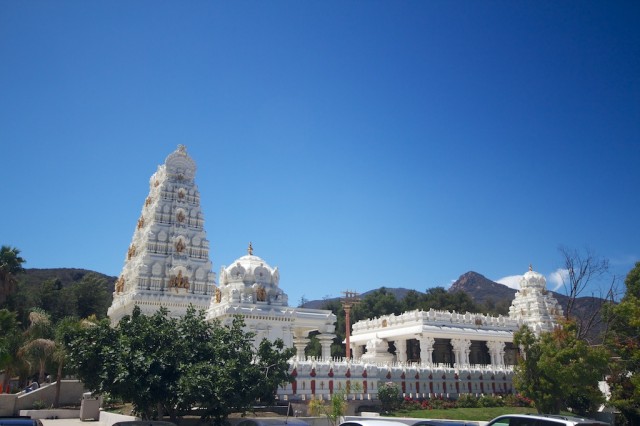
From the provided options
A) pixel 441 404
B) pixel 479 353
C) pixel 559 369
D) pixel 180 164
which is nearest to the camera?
pixel 559 369

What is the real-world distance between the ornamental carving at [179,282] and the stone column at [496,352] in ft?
103

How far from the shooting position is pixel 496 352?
51875 mm

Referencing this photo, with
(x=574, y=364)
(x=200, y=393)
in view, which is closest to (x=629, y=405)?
(x=574, y=364)

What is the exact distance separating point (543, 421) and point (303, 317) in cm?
3059

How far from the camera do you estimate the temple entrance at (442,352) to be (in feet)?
175

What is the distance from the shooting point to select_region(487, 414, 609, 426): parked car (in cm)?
1117

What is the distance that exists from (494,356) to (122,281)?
40.7 metres

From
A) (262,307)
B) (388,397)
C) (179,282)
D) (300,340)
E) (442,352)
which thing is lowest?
(388,397)

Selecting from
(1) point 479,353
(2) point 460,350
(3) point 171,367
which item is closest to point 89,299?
(2) point 460,350

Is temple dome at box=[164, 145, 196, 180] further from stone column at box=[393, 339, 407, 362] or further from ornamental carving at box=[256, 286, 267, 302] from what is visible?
stone column at box=[393, 339, 407, 362]

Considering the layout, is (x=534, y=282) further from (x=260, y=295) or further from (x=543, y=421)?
(x=543, y=421)

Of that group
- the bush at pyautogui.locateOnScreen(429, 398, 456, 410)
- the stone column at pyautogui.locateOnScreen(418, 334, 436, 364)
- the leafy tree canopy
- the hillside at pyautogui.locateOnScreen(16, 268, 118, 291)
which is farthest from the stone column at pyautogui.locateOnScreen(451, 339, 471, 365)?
the hillside at pyautogui.locateOnScreen(16, 268, 118, 291)

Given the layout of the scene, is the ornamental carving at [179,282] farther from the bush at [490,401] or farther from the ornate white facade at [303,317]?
the bush at [490,401]

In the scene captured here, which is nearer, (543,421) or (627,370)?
(543,421)
